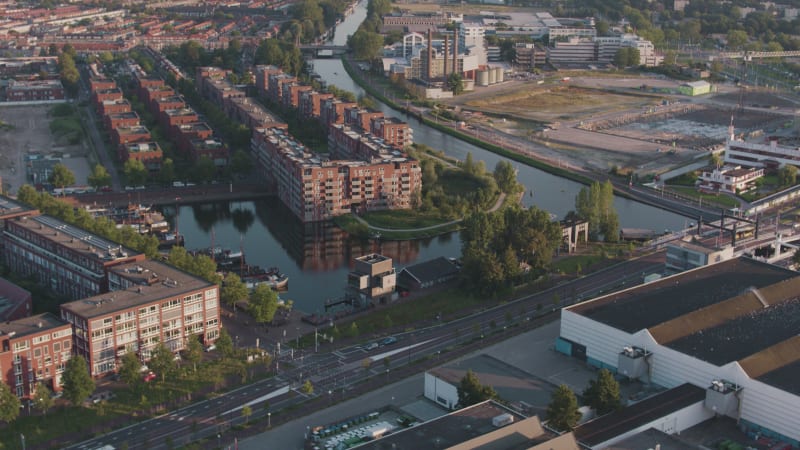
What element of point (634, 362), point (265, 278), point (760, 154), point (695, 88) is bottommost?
point (265, 278)

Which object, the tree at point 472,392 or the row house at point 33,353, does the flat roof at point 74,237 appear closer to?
the row house at point 33,353

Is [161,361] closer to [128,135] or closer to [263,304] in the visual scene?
[263,304]

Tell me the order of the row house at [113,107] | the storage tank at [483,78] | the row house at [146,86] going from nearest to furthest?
the row house at [113,107]
the row house at [146,86]
the storage tank at [483,78]

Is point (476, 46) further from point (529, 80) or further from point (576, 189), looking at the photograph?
point (576, 189)

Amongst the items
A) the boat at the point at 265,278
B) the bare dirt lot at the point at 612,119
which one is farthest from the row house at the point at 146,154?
the bare dirt lot at the point at 612,119

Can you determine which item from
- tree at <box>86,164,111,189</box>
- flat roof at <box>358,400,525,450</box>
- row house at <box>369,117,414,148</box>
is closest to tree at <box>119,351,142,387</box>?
flat roof at <box>358,400,525,450</box>

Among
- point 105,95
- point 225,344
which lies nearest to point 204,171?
point 105,95

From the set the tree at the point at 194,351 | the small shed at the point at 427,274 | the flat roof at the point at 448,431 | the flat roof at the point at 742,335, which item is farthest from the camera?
the small shed at the point at 427,274
